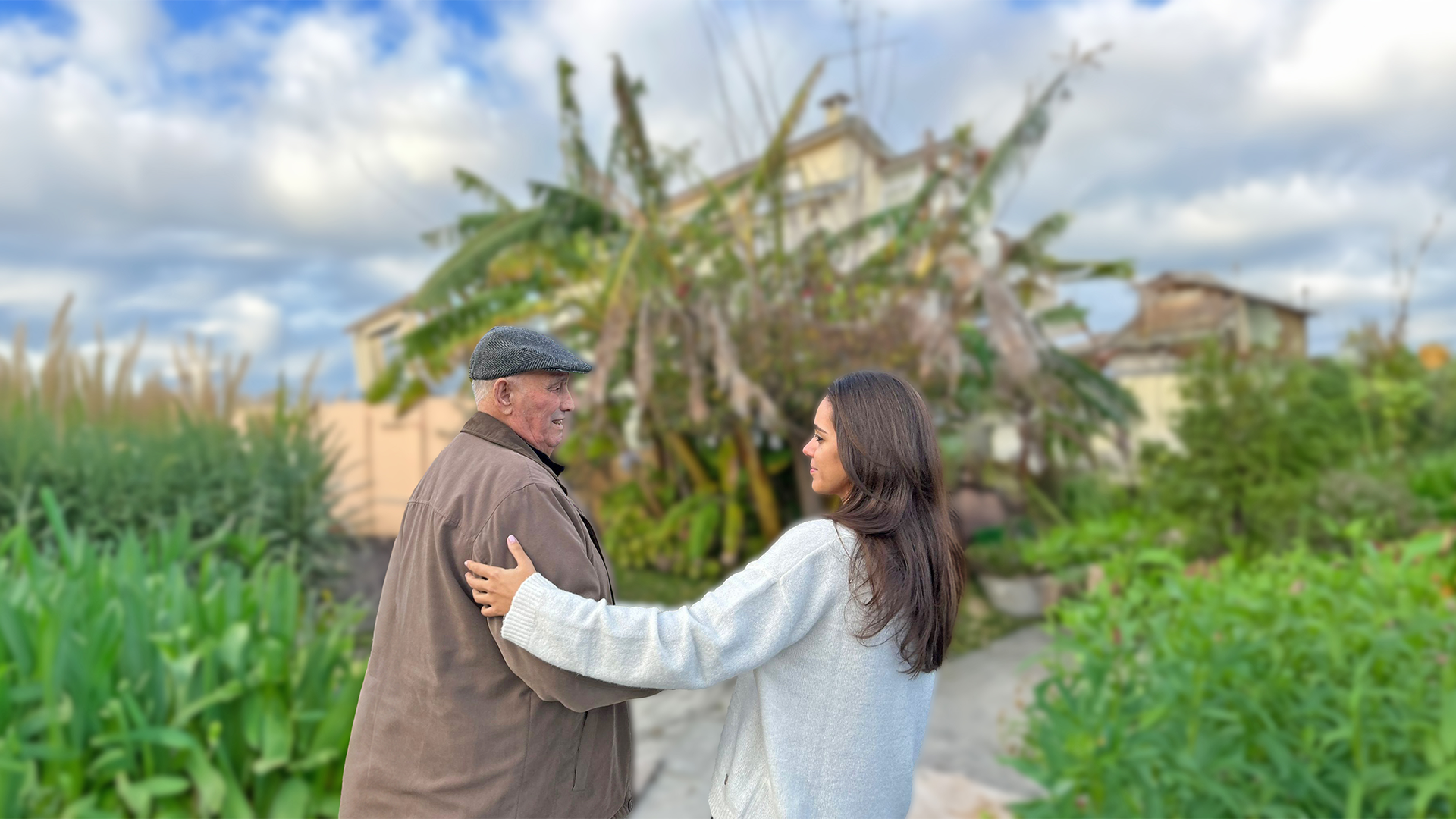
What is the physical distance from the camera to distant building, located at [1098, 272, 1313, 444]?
51.6ft

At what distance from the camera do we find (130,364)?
5.62 m

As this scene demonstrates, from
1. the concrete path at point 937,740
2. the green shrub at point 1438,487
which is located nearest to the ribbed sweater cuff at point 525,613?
the concrete path at point 937,740

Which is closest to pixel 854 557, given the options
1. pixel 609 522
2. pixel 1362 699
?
pixel 1362 699

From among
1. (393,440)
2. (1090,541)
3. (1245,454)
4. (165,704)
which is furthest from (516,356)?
(393,440)

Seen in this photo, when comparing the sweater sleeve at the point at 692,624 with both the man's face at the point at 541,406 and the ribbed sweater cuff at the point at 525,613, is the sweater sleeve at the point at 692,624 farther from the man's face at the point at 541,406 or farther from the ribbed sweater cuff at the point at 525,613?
the man's face at the point at 541,406

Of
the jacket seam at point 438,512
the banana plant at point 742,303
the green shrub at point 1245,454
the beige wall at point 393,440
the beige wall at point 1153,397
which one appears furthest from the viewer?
the beige wall at point 1153,397

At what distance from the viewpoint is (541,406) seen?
1604 mm

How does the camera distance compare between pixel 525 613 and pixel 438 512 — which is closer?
pixel 525 613

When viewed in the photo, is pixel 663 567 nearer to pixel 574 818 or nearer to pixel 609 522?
pixel 609 522

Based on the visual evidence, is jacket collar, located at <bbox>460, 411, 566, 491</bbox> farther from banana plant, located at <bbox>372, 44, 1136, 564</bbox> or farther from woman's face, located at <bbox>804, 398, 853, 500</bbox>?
banana plant, located at <bbox>372, 44, 1136, 564</bbox>

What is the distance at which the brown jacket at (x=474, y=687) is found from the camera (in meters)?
1.50

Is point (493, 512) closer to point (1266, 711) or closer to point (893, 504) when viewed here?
point (893, 504)

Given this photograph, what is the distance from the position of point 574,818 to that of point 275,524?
175 inches

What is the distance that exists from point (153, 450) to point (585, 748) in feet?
15.8
